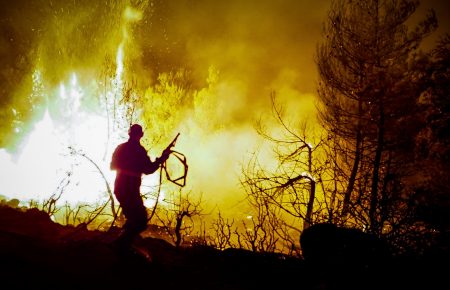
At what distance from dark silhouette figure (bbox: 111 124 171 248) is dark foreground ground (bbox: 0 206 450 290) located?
1.31 feet

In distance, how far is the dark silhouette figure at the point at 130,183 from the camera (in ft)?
18.0

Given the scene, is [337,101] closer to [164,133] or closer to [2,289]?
[2,289]

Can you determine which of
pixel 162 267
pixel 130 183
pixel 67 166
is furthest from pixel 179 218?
pixel 67 166

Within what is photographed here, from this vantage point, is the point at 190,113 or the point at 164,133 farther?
the point at 190,113

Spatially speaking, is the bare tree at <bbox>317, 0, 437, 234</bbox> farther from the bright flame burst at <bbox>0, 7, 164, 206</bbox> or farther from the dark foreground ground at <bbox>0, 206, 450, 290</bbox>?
the bright flame burst at <bbox>0, 7, 164, 206</bbox>

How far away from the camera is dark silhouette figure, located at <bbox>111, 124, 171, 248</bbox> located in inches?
216

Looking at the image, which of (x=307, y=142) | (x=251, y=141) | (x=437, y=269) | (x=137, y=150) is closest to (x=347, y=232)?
(x=437, y=269)

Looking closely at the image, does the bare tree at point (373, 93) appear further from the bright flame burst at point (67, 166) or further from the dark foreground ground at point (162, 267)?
the bright flame burst at point (67, 166)

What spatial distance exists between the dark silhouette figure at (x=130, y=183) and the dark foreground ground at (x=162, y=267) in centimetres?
40

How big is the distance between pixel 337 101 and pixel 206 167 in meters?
19.1

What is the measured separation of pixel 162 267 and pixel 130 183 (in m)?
1.53

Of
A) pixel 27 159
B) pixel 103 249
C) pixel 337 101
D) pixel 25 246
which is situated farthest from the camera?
pixel 27 159

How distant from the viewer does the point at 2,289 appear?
356 cm

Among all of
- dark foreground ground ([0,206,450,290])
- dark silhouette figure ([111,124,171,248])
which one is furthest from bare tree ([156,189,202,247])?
dark foreground ground ([0,206,450,290])
